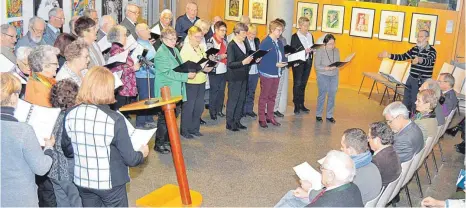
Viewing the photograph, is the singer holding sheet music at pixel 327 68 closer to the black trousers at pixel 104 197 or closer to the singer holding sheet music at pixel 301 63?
the singer holding sheet music at pixel 301 63

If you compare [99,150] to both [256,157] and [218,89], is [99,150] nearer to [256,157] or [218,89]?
[256,157]

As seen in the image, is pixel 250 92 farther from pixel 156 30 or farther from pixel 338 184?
pixel 338 184

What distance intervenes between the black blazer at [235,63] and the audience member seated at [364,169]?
4.04 m

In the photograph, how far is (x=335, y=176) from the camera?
12.8 feet

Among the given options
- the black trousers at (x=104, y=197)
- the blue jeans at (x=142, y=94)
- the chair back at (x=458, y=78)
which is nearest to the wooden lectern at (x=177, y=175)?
the black trousers at (x=104, y=197)

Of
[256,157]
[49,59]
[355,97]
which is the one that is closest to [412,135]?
[256,157]

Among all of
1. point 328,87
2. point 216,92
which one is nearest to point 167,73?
point 216,92

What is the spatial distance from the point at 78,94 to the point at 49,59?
1.26 m

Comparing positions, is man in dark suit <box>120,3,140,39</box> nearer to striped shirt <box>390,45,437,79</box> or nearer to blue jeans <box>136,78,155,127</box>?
blue jeans <box>136,78,155,127</box>

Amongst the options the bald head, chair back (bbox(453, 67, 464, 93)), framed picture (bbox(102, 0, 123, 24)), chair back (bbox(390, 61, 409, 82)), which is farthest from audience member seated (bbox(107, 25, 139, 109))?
chair back (bbox(390, 61, 409, 82))

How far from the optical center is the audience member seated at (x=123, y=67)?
7500 mm

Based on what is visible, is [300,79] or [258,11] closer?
[300,79]

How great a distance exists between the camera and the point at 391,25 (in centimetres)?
1277

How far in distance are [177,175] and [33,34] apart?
3.19 meters
